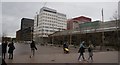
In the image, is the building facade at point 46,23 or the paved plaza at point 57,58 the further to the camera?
the building facade at point 46,23

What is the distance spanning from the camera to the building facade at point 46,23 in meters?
114

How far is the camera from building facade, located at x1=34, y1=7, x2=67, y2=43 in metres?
114

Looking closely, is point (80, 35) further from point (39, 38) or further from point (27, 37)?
point (27, 37)

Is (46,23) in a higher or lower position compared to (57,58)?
higher

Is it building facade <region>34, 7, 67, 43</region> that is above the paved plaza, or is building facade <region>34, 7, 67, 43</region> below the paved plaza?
above

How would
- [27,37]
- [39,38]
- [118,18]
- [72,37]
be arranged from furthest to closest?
[27,37]
[39,38]
[72,37]
[118,18]

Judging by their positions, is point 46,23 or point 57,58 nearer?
point 57,58

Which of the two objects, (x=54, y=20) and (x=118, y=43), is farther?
(x=54, y=20)

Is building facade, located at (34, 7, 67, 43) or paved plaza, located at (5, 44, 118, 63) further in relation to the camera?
building facade, located at (34, 7, 67, 43)

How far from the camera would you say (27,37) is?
448 feet

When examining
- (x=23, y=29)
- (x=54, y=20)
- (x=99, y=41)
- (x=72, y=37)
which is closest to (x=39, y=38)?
(x=54, y=20)

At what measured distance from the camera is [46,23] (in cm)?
11506

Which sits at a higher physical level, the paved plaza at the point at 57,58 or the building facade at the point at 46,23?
the building facade at the point at 46,23

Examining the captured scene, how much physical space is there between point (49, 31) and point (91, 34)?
2563 inches
